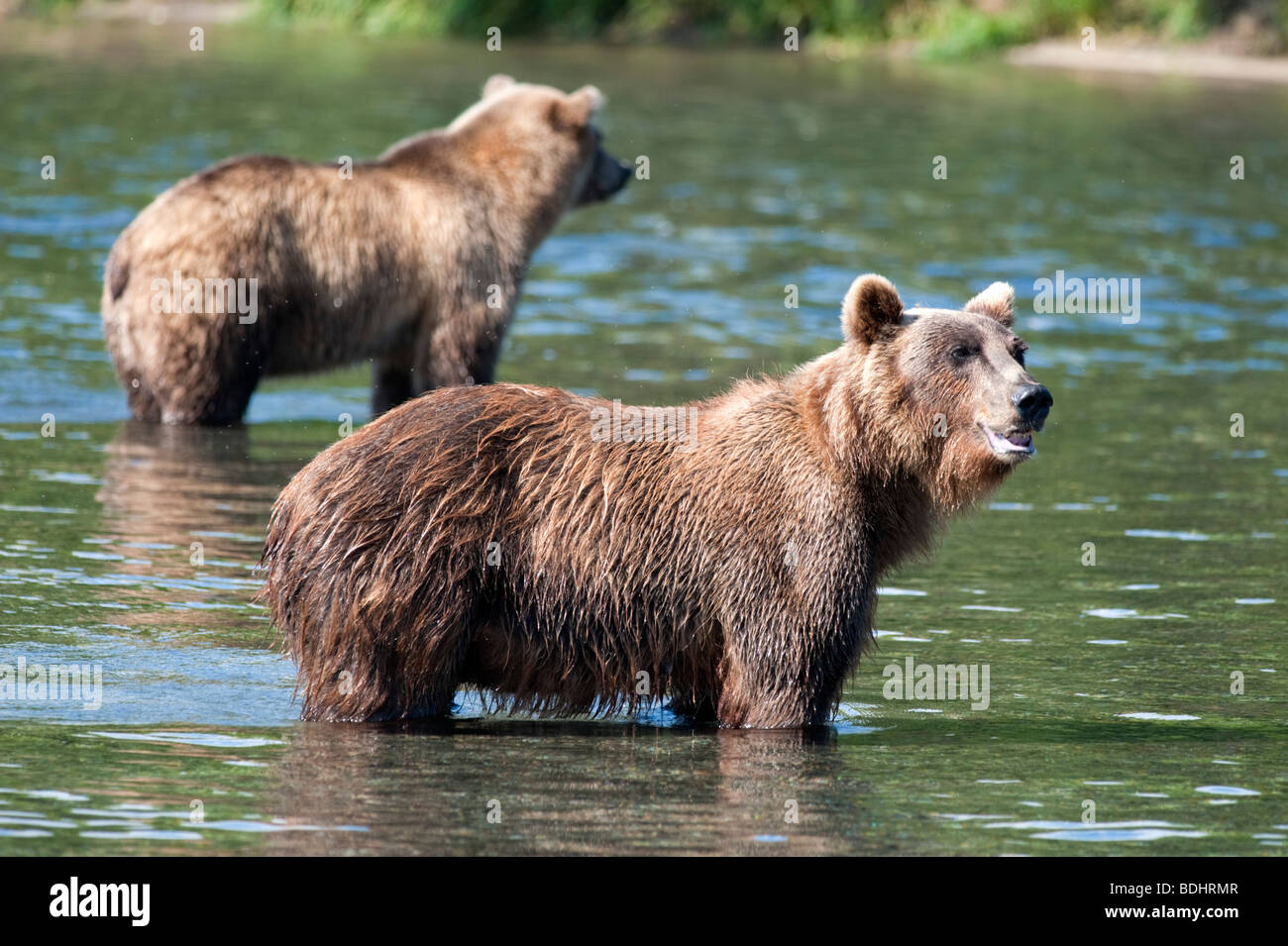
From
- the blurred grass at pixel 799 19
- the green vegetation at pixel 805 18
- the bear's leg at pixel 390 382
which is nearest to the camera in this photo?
the bear's leg at pixel 390 382

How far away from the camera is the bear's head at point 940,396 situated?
763 cm

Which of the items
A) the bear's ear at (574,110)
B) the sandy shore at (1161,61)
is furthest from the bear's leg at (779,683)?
the sandy shore at (1161,61)

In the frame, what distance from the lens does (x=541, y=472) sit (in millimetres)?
7648

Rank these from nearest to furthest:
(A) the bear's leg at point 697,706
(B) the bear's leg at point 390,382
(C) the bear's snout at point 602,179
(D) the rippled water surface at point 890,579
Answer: (D) the rippled water surface at point 890,579 < (A) the bear's leg at point 697,706 < (B) the bear's leg at point 390,382 < (C) the bear's snout at point 602,179

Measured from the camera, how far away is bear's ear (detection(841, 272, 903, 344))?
7.73m

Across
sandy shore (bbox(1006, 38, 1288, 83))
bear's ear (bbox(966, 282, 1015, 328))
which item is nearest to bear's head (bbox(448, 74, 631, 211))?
bear's ear (bbox(966, 282, 1015, 328))

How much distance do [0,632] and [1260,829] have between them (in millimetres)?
5101

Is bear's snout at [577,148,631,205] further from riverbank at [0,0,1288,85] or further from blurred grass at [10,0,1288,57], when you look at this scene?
blurred grass at [10,0,1288,57]

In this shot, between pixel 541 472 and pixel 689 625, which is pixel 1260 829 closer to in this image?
pixel 689 625

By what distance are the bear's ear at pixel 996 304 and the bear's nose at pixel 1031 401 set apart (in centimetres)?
57

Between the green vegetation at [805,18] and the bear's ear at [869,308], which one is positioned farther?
the green vegetation at [805,18]

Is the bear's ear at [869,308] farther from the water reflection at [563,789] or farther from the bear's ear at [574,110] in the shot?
the bear's ear at [574,110]

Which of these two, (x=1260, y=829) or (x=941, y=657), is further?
(x=941, y=657)
